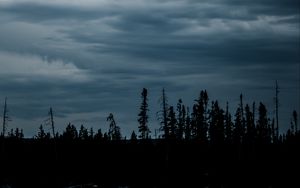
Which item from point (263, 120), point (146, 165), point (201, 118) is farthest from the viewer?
point (263, 120)

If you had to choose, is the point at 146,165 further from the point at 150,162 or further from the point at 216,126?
the point at 216,126

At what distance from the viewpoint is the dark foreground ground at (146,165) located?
59.4m

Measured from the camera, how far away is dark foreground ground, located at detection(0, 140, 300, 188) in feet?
195

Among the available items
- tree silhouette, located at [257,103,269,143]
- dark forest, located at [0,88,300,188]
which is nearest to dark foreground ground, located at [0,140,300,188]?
dark forest, located at [0,88,300,188]

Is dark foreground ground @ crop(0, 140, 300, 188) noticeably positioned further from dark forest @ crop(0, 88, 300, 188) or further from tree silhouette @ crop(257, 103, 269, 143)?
tree silhouette @ crop(257, 103, 269, 143)

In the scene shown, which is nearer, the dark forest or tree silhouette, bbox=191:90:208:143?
the dark forest

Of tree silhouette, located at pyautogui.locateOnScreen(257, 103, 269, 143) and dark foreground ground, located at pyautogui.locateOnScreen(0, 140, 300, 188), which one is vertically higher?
tree silhouette, located at pyautogui.locateOnScreen(257, 103, 269, 143)

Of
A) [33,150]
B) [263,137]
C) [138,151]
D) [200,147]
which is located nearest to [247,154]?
[200,147]

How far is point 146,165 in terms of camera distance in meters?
73.4

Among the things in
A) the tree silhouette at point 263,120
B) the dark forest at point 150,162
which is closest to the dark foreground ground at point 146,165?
the dark forest at point 150,162

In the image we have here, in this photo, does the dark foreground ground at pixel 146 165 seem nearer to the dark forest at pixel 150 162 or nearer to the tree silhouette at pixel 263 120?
the dark forest at pixel 150 162

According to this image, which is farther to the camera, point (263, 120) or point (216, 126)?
point (263, 120)

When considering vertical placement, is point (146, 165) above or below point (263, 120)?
below

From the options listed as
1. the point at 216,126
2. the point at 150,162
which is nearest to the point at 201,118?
the point at 216,126
